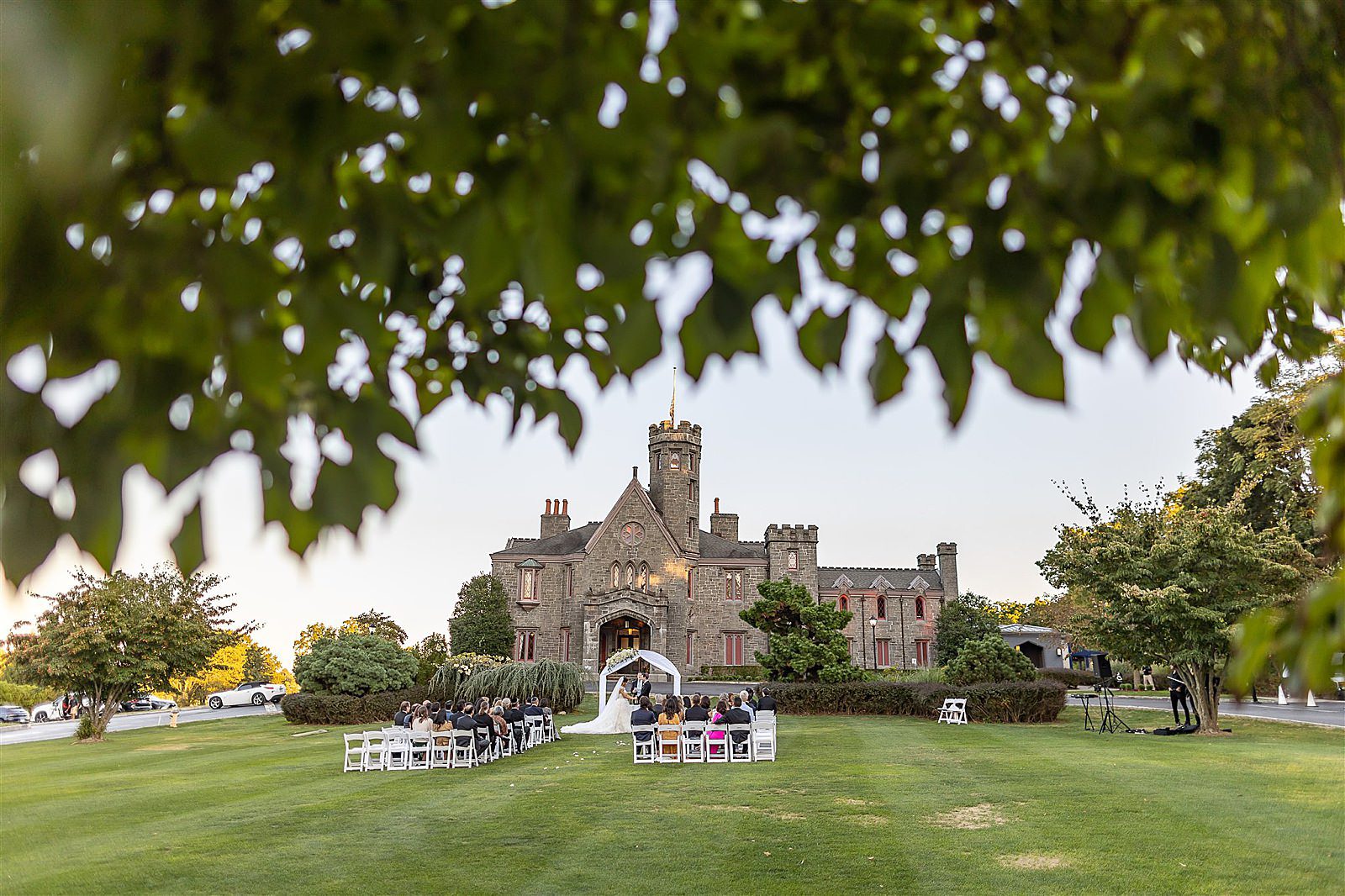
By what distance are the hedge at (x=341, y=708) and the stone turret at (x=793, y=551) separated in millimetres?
33757

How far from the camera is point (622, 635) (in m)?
54.3

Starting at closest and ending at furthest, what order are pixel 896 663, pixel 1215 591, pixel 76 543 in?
1. pixel 76 543
2. pixel 1215 591
3. pixel 896 663

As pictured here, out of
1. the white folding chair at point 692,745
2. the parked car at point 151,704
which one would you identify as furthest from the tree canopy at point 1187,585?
the parked car at point 151,704

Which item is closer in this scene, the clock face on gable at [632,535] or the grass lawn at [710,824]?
the grass lawn at [710,824]

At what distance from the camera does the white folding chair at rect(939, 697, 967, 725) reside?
958 inches

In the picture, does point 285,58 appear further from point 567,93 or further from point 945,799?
point 945,799

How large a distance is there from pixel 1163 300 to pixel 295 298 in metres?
2.07

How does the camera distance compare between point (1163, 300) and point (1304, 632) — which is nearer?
point (1304, 632)

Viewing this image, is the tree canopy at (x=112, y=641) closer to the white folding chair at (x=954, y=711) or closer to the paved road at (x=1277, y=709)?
the white folding chair at (x=954, y=711)

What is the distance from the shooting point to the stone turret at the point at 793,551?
2244 inches

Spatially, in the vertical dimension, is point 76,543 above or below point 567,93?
below

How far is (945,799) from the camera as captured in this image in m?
11.6

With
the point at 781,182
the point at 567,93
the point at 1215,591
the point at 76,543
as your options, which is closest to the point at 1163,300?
the point at 781,182

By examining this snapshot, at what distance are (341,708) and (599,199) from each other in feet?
90.2
